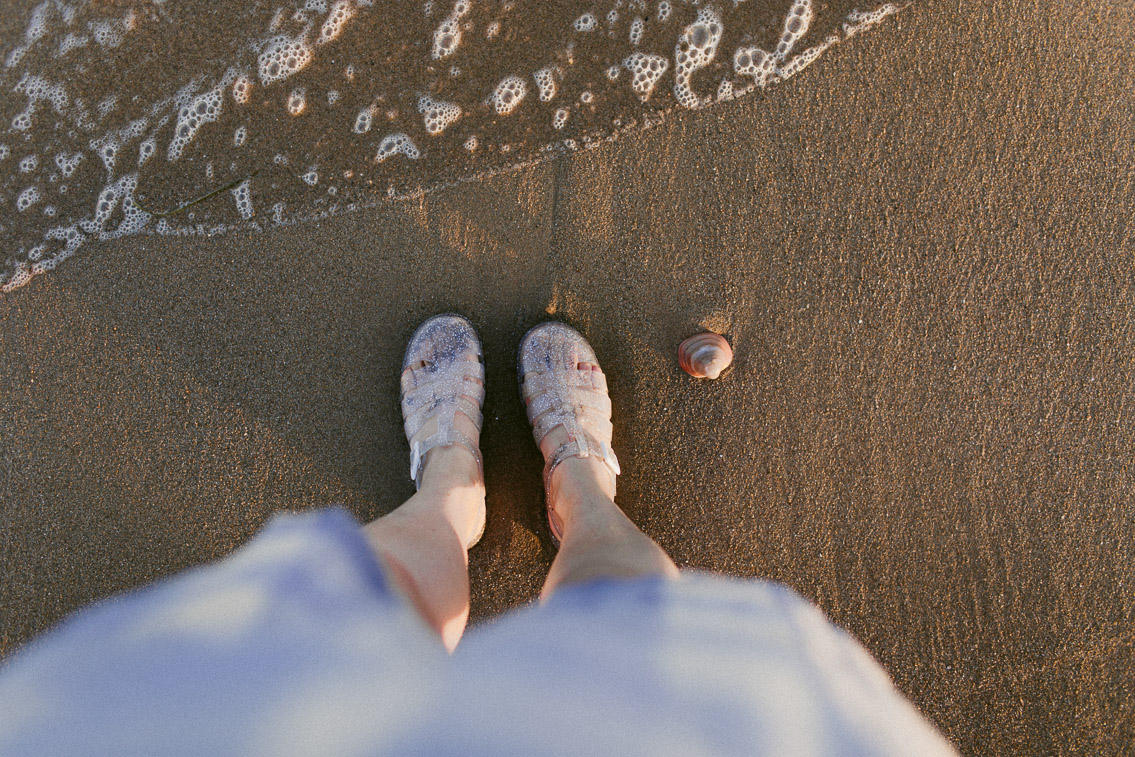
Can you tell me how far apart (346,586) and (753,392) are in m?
1.35

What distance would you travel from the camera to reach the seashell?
1.90 m

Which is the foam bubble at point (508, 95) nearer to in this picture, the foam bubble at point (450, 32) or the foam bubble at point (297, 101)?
the foam bubble at point (450, 32)

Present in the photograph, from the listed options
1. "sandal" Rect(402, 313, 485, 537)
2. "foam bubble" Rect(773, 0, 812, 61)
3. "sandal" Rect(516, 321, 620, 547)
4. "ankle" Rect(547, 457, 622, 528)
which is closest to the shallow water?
"foam bubble" Rect(773, 0, 812, 61)

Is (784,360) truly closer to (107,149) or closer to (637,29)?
(637,29)

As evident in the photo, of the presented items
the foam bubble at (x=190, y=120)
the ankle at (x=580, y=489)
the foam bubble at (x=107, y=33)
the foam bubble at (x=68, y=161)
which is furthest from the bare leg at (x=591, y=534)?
the foam bubble at (x=107, y=33)

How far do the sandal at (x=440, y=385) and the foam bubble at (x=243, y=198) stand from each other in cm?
71

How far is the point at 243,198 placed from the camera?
6.75 feet

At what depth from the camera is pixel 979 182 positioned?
1981 millimetres

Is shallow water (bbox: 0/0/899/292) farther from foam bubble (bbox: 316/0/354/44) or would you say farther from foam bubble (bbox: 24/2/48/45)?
foam bubble (bbox: 24/2/48/45)

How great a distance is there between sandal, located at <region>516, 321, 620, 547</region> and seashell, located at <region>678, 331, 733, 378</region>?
29cm

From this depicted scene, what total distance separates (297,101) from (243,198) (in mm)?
380

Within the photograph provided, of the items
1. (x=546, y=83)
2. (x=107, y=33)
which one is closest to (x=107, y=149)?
(x=107, y=33)

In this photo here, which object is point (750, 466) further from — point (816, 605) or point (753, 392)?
point (816, 605)

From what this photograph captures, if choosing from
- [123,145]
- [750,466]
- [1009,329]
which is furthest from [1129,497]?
[123,145]
